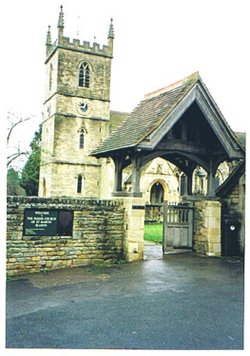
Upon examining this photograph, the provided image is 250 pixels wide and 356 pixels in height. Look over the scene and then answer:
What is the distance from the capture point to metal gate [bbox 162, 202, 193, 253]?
457 inches

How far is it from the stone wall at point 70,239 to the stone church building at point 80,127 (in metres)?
23.8

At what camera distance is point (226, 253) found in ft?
37.5

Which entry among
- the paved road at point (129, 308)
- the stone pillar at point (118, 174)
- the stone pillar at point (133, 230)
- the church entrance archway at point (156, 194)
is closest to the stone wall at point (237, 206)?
the paved road at point (129, 308)

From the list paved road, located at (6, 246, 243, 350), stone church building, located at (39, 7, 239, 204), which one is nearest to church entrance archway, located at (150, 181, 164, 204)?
stone church building, located at (39, 7, 239, 204)

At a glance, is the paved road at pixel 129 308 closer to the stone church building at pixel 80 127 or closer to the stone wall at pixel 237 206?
the stone wall at pixel 237 206

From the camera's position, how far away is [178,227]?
11836mm

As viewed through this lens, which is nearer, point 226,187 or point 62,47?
point 226,187

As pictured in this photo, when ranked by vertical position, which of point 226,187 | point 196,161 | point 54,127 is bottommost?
A: point 226,187

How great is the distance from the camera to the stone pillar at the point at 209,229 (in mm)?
11250

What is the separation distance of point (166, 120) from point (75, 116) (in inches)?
1088

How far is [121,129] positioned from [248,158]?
693 cm

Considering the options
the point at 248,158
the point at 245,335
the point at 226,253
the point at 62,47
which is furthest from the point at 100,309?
the point at 62,47

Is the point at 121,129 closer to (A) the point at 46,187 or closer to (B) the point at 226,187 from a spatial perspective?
(B) the point at 226,187

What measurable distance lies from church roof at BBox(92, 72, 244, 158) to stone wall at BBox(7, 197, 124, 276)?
196 cm
